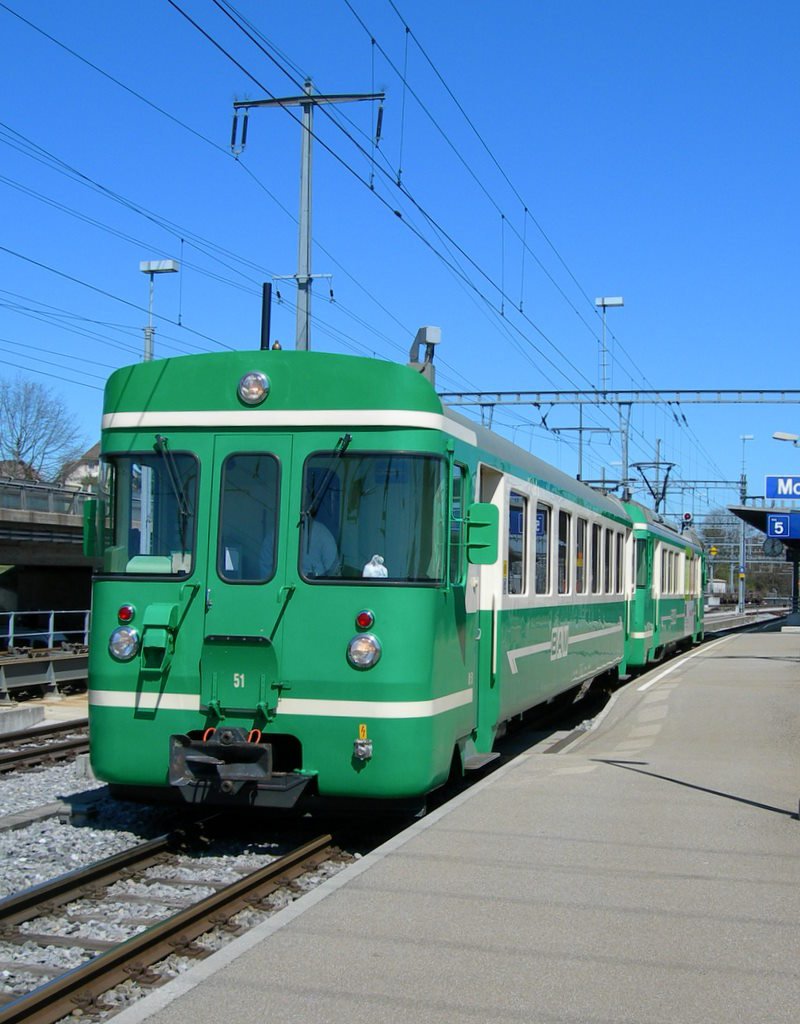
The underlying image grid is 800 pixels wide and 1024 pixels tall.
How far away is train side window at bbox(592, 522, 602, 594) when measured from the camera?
1467cm

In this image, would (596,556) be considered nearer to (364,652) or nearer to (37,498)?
(364,652)

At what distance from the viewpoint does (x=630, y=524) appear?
62.2 feet

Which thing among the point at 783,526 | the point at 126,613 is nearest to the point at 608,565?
the point at 126,613

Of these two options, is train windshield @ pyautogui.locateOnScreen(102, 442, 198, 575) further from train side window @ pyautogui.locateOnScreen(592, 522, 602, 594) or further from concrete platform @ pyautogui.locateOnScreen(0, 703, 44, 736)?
concrete platform @ pyautogui.locateOnScreen(0, 703, 44, 736)

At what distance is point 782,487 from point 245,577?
34.7 metres

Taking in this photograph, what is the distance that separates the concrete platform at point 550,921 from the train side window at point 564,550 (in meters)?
2.90

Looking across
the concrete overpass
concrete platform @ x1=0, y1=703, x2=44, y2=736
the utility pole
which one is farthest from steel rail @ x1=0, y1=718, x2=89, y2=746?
the concrete overpass

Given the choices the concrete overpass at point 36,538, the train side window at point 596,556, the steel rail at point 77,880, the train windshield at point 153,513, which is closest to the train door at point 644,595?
the train side window at point 596,556

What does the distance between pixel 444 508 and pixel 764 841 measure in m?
2.87

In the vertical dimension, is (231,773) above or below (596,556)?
below

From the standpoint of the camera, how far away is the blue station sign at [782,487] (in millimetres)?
39531

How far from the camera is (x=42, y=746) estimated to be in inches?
520

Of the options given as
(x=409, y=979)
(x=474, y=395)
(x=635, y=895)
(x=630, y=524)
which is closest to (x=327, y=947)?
(x=409, y=979)

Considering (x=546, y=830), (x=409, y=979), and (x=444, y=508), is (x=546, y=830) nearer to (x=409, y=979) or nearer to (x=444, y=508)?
(x=444, y=508)
